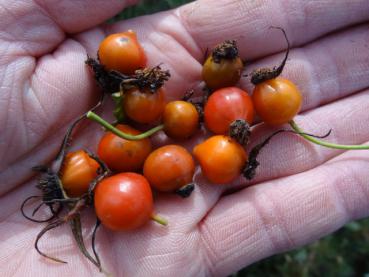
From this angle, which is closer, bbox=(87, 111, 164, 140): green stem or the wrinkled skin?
bbox=(87, 111, 164, 140): green stem

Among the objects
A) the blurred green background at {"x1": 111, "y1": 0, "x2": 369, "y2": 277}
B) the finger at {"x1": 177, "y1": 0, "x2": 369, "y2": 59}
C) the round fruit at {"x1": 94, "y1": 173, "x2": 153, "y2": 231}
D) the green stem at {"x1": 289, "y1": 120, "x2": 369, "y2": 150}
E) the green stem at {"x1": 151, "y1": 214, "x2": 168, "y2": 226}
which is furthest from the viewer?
the blurred green background at {"x1": 111, "y1": 0, "x2": 369, "y2": 277}

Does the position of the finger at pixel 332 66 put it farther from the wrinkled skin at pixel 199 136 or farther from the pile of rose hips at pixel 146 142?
the pile of rose hips at pixel 146 142

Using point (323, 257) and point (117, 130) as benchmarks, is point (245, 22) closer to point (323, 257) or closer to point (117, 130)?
point (117, 130)

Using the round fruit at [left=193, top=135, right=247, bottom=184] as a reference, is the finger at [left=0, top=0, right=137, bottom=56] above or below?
above

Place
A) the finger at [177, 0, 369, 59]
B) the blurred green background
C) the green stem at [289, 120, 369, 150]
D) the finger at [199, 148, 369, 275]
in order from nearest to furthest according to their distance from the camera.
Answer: the finger at [199, 148, 369, 275] → the green stem at [289, 120, 369, 150] → the finger at [177, 0, 369, 59] → the blurred green background

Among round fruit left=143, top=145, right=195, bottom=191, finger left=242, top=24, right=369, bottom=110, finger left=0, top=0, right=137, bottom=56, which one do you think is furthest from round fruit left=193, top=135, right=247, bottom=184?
finger left=0, top=0, right=137, bottom=56

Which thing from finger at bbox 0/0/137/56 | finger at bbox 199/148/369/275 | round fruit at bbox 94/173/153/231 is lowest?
finger at bbox 199/148/369/275

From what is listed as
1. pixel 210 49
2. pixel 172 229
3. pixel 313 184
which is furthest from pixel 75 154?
pixel 313 184

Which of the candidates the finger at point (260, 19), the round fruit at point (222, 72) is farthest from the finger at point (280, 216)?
the finger at point (260, 19)

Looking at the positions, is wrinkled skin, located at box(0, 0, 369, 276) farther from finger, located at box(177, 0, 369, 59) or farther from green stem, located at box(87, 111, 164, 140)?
green stem, located at box(87, 111, 164, 140)
